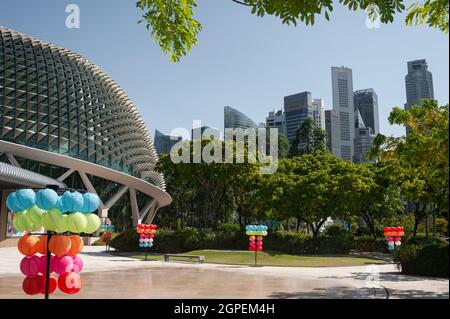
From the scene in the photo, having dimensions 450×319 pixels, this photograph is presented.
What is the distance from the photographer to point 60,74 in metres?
58.7

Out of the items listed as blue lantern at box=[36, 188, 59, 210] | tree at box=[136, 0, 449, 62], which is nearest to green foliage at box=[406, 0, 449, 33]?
tree at box=[136, 0, 449, 62]

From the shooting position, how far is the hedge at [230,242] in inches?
1561

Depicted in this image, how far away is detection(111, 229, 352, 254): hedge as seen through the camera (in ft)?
130

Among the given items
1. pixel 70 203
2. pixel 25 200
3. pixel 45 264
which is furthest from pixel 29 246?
pixel 70 203

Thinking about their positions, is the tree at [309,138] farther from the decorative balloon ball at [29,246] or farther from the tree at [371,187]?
the decorative balloon ball at [29,246]

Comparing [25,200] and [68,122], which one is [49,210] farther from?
[68,122]

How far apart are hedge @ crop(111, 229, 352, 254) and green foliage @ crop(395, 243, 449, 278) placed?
1677cm

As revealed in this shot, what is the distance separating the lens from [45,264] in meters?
11.4

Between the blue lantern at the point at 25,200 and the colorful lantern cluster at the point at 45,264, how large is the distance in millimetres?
834

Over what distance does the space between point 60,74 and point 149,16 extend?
5518cm

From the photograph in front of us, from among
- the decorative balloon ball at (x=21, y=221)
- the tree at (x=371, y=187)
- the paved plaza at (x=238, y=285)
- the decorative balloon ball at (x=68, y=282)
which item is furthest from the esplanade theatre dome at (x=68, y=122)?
the decorative balloon ball at (x=68, y=282)

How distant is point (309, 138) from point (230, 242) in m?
45.1

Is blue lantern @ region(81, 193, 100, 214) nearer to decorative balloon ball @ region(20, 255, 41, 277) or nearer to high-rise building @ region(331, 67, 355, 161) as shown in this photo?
decorative balloon ball @ region(20, 255, 41, 277)
